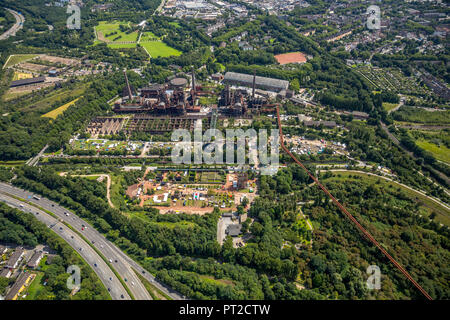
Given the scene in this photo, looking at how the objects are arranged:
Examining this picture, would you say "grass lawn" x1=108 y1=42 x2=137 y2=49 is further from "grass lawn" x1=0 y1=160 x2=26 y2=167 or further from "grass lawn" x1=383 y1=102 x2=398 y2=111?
"grass lawn" x1=383 y1=102 x2=398 y2=111

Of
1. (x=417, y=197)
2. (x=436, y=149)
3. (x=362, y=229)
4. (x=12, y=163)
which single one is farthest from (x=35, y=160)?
(x=436, y=149)

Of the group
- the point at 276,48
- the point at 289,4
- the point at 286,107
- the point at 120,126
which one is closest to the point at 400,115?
the point at 286,107

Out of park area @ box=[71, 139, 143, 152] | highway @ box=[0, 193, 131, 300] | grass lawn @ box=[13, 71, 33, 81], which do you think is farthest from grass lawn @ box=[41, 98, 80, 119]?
highway @ box=[0, 193, 131, 300]

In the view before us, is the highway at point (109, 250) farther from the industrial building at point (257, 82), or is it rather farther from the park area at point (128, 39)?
the park area at point (128, 39)

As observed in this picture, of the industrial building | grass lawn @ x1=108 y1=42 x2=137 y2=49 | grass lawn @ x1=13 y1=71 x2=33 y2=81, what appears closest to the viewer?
the industrial building

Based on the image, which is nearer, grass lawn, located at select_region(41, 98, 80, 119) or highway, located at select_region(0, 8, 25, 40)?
grass lawn, located at select_region(41, 98, 80, 119)

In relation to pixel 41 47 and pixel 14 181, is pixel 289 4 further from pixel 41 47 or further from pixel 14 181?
pixel 14 181
